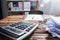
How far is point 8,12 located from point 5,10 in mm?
151

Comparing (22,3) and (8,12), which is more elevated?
(22,3)

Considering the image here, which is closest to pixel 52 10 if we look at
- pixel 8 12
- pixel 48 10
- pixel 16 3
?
pixel 48 10

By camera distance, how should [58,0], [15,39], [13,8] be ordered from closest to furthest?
[15,39]
[58,0]
[13,8]

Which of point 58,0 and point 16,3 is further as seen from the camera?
point 16,3

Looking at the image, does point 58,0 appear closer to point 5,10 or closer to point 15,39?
point 5,10

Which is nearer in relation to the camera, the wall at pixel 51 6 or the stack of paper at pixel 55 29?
the stack of paper at pixel 55 29

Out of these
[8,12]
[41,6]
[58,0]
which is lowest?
[8,12]

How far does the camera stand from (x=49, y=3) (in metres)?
3.28

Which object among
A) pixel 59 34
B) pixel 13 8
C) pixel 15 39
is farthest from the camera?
pixel 13 8

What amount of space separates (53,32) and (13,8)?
288 centimetres

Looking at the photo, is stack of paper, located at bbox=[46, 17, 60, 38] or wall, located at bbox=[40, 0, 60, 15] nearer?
stack of paper, located at bbox=[46, 17, 60, 38]

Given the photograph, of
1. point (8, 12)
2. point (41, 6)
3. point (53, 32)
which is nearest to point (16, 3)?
point (8, 12)

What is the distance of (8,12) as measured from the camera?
138 inches

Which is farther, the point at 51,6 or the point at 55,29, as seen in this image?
the point at 51,6
